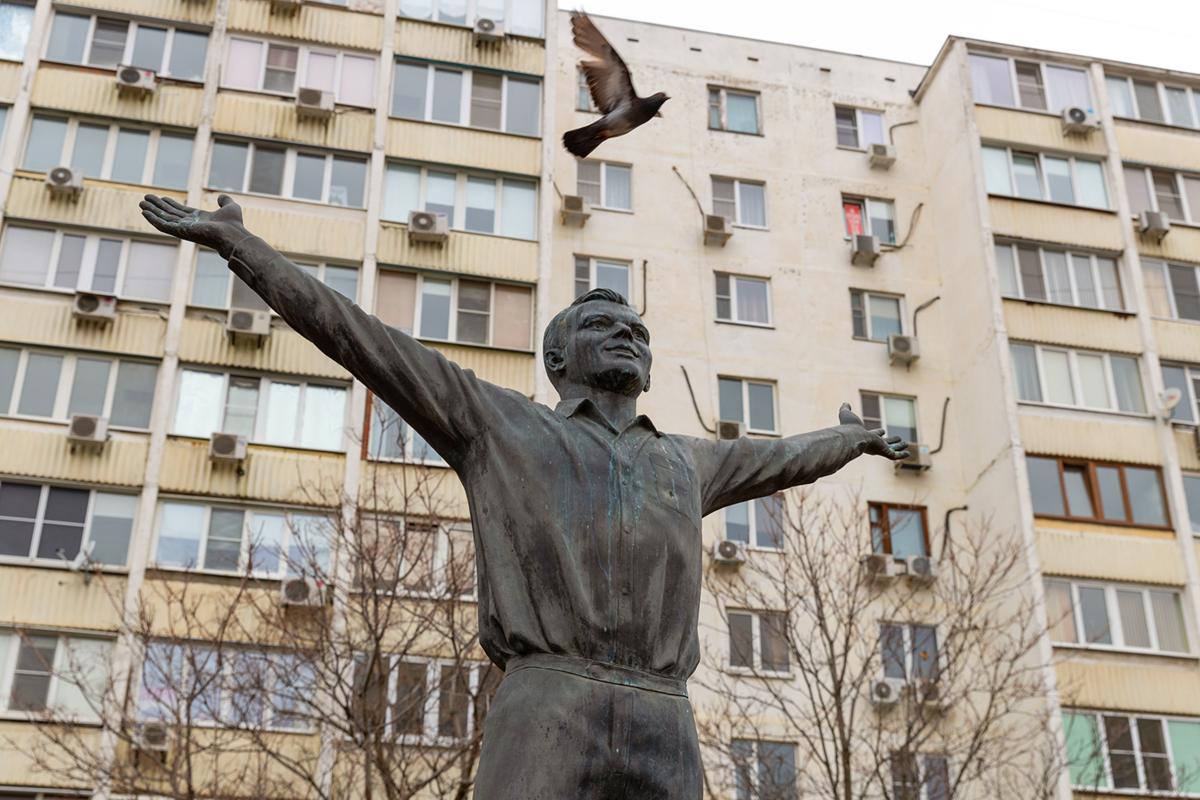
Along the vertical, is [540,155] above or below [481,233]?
above

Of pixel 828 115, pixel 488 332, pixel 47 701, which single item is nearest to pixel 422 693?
pixel 47 701

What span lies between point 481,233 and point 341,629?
10.0 m

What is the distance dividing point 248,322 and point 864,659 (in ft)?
43.8

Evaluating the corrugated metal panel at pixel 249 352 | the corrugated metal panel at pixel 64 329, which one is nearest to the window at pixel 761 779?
the corrugated metal panel at pixel 249 352

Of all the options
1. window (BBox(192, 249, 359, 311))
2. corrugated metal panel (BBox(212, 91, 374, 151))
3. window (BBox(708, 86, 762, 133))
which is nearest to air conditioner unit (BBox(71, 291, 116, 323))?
window (BBox(192, 249, 359, 311))

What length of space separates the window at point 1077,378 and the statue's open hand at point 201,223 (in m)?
28.5

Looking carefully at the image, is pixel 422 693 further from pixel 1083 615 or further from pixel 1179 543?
pixel 1179 543

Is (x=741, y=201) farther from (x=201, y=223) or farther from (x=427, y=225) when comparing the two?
(x=201, y=223)

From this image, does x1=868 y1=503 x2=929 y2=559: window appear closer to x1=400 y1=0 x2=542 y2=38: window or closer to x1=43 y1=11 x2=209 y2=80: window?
x1=400 y1=0 x2=542 y2=38: window

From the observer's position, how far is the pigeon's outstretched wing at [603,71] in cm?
789

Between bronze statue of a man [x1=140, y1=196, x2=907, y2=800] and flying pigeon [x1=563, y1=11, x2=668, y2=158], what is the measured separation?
2749mm

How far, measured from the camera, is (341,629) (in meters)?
24.0

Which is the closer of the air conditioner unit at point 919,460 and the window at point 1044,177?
the air conditioner unit at point 919,460

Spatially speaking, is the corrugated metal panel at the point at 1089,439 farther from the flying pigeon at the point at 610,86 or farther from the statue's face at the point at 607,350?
the statue's face at the point at 607,350
